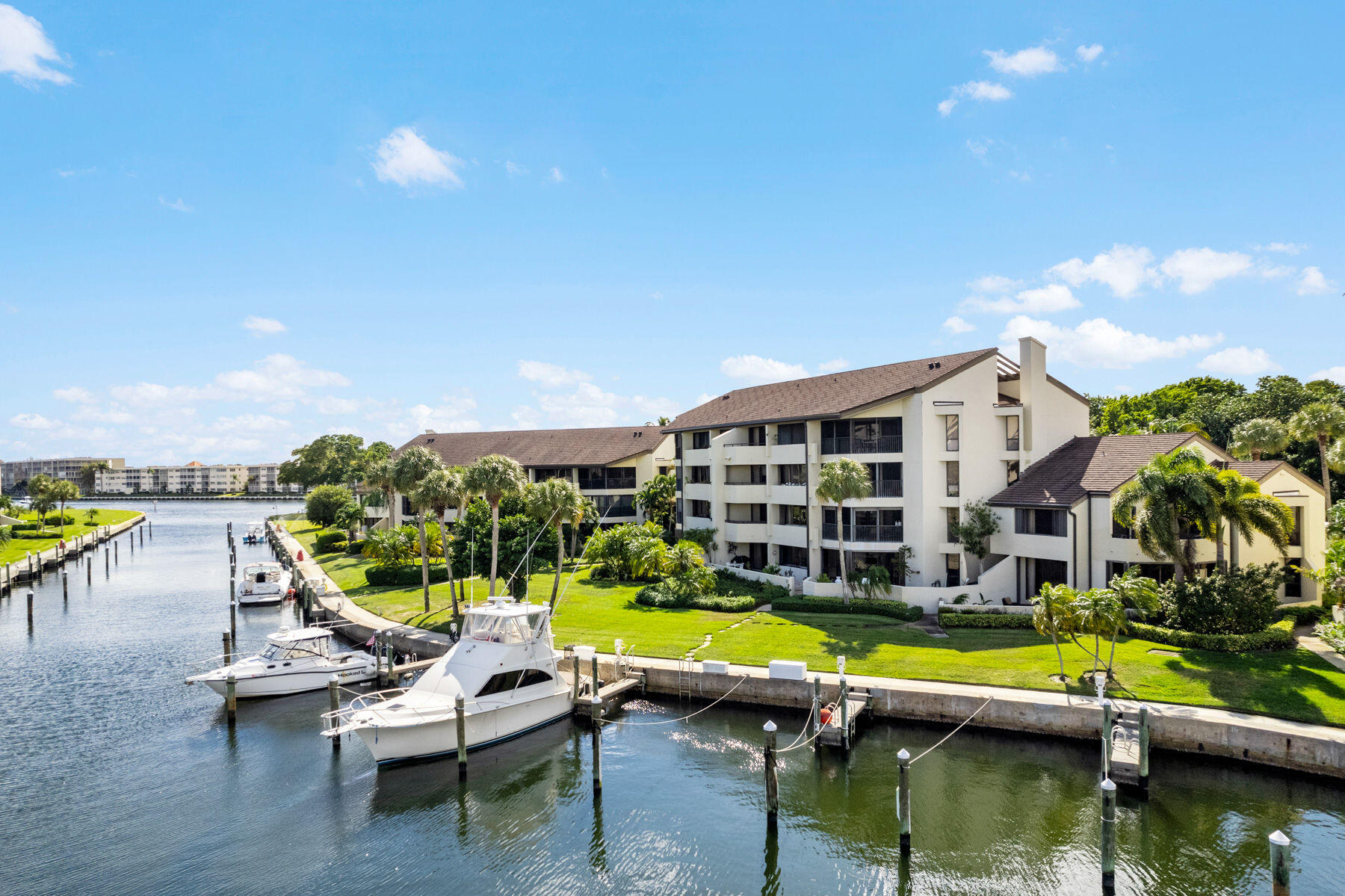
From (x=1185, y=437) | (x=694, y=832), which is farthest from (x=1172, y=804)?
(x=1185, y=437)

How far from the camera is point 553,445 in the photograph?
78125 millimetres

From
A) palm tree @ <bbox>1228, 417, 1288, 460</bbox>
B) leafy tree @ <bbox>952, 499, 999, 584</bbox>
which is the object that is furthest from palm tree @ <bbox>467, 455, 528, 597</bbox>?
palm tree @ <bbox>1228, 417, 1288, 460</bbox>

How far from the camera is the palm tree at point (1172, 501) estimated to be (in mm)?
31328

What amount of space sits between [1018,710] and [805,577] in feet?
69.2

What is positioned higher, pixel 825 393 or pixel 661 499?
pixel 825 393

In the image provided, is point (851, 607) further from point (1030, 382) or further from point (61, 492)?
point (61, 492)

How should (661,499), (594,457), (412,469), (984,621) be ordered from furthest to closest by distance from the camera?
(594,457), (661,499), (412,469), (984,621)

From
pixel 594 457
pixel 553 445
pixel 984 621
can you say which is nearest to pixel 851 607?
pixel 984 621

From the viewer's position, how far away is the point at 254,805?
2270 cm

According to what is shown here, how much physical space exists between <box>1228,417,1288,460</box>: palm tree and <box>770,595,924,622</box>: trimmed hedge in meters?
31.1

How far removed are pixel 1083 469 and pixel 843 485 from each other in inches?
517

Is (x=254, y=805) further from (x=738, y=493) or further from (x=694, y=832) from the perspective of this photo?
(x=738, y=493)

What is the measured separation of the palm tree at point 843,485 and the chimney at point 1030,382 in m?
10.4

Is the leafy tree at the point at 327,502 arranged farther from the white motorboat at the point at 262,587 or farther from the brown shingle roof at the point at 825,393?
the brown shingle roof at the point at 825,393
